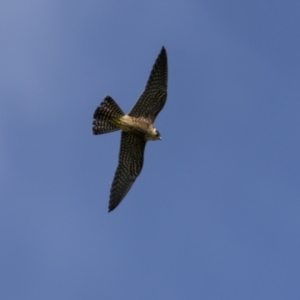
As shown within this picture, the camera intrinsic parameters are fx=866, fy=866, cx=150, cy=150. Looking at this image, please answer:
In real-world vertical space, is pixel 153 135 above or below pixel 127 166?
above

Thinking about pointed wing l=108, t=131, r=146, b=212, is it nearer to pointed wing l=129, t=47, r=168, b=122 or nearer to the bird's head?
the bird's head

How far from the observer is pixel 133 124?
28703mm

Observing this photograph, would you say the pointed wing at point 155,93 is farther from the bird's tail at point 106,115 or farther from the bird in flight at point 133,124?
the bird's tail at point 106,115

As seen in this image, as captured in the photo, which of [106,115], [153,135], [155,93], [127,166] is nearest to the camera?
[106,115]

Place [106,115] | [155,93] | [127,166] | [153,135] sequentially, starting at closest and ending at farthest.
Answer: [106,115]
[155,93]
[153,135]
[127,166]

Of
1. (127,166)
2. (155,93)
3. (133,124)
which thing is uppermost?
(155,93)

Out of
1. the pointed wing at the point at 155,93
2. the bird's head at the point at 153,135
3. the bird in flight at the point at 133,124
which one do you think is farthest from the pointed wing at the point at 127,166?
the pointed wing at the point at 155,93

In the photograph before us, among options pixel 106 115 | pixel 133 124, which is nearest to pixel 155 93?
pixel 133 124

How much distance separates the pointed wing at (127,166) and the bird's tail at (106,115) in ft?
3.46

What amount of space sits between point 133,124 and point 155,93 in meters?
1.26

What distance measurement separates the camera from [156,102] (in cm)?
2883

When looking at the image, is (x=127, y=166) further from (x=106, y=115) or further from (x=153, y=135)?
(x=106, y=115)

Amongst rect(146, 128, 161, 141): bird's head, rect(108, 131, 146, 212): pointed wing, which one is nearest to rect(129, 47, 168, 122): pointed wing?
rect(146, 128, 161, 141): bird's head

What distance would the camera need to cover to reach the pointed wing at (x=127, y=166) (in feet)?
96.2
